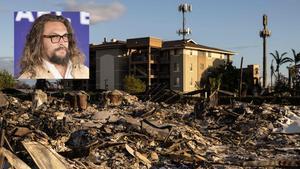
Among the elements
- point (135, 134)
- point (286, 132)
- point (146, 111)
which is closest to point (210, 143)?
point (135, 134)

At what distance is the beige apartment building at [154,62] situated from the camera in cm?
6344

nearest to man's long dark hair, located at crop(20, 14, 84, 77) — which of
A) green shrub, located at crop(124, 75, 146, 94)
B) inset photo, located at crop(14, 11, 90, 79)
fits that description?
inset photo, located at crop(14, 11, 90, 79)

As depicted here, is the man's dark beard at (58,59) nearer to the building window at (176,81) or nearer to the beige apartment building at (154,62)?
the beige apartment building at (154,62)

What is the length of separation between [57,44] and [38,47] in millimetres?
1506

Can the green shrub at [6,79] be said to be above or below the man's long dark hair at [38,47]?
below

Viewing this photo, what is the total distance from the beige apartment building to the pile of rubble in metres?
44.5

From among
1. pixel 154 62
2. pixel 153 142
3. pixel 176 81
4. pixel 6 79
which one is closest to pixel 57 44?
pixel 6 79

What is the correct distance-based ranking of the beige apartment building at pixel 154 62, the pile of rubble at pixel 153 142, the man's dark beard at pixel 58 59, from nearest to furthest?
the pile of rubble at pixel 153 142 < the man's dark beard at pixel 58 59 < the beige apartment building at pixel 154 62

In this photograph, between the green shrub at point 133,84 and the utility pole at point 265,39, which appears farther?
the green shrub at point 133,84

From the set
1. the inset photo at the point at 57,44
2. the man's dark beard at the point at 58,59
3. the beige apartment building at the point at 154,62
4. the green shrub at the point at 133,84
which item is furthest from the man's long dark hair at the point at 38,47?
the beige apartment building at the point at 154,62

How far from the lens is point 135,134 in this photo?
1194 cm

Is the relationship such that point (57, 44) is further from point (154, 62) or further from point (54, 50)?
point (154, 62)

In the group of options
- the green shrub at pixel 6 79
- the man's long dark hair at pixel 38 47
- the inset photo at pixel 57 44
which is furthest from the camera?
the green shrub at pixel 6 79

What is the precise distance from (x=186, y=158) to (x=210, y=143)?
→ 3.10 meters
